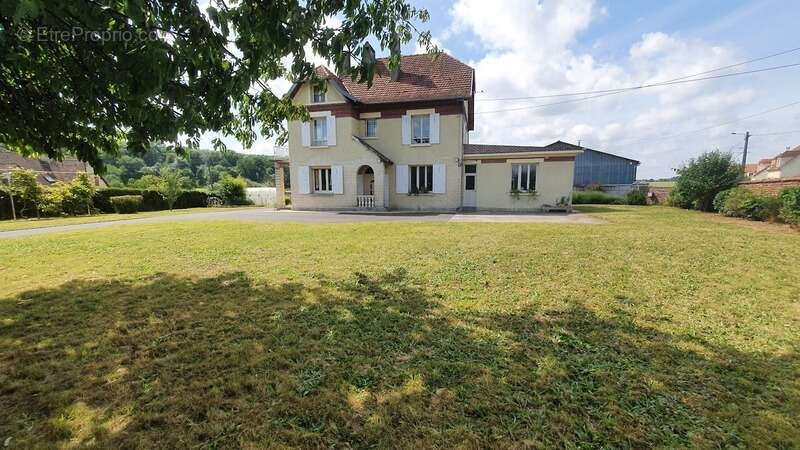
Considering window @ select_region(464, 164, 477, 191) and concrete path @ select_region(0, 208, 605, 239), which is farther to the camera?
window @ select_region(464, 164, 477, 191)

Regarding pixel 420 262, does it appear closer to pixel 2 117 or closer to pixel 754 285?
pixel 754 285

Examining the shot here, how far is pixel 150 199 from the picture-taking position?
25.1 meters

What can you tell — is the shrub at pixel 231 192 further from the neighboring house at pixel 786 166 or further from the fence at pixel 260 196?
the neighboring house at pixel 786 166

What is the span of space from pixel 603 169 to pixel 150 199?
44.3 metres

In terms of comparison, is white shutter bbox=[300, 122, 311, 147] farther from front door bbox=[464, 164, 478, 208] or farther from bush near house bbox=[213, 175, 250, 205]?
bush near house bbox=[213, 175, 250, 205]

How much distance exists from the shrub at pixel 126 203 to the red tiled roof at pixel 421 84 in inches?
595

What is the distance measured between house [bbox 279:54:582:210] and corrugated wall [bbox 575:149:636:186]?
24963 mm

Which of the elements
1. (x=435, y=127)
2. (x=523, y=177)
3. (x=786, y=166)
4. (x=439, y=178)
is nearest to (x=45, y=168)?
(x=435, y=127)

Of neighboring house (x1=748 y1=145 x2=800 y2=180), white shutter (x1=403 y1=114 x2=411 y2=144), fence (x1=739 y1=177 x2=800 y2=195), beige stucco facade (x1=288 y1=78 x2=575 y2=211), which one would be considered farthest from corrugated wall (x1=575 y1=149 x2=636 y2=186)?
white shutter (x1=403 y1=114 x2=411 y2=144)

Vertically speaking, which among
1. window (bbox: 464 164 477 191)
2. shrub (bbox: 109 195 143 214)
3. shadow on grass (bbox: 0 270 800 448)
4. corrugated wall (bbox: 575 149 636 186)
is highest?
corrugated wall (bbox: 575 149 636 186)

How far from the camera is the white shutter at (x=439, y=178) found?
61.8ft

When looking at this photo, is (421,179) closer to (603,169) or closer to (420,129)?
(420,129)

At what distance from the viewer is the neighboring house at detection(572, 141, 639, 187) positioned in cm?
3794

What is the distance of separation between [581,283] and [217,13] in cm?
541
